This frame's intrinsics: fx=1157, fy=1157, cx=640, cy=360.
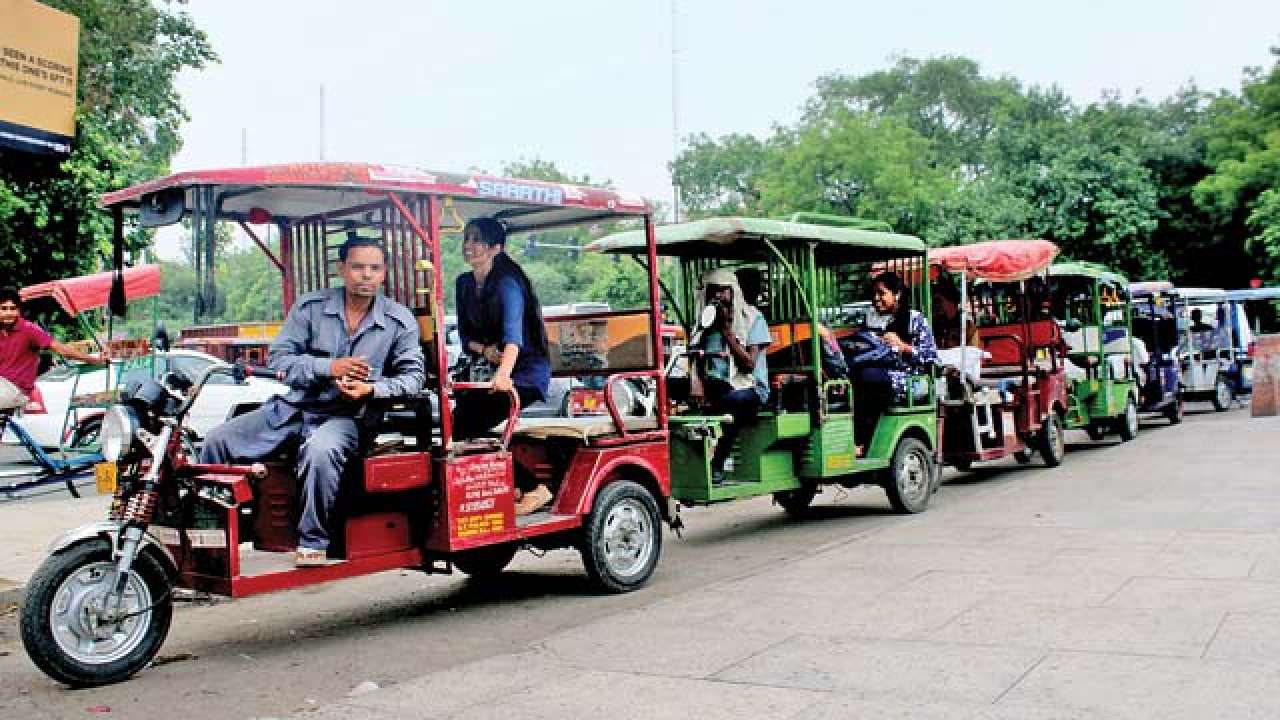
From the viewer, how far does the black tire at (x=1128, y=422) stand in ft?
54.1

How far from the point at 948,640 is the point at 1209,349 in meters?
19.1

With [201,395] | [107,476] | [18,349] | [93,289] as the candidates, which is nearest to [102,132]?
[201,395]

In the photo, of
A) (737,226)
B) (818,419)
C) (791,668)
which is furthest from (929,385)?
(791,668)

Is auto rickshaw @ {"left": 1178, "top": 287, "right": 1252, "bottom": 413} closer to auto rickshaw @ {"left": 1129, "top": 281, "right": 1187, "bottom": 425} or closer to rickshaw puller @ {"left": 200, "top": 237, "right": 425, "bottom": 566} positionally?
auto rickshaw @ {"left": 1129, "top": 281, "right": 1187, "bottom": 425}

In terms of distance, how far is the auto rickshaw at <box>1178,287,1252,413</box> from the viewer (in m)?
21.4

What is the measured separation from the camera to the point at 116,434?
5562mm

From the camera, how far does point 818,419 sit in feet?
31.3

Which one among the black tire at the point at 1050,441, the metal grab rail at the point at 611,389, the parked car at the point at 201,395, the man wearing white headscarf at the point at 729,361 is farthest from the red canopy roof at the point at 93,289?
the black tire at the point at 1050,441

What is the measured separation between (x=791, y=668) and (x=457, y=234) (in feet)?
10.7

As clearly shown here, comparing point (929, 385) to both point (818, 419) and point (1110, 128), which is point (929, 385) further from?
point (1110, 128)

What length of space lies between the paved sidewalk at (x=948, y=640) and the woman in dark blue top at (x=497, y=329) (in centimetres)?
144

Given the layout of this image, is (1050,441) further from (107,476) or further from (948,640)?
(107,476)

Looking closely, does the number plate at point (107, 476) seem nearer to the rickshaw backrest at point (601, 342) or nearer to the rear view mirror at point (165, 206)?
the rear view mirror at point (165, 206)

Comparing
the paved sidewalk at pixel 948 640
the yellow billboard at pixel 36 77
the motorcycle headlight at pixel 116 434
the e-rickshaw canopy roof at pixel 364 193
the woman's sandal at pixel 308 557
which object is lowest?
the paved sidewalk at pixel 948 640
